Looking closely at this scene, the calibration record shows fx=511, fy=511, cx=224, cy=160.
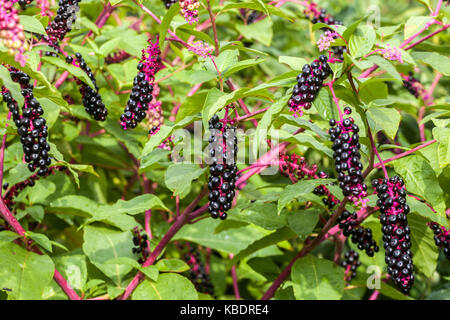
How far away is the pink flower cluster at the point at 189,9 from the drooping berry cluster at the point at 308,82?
20.7 inches

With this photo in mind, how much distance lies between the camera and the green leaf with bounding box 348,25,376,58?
161 cm

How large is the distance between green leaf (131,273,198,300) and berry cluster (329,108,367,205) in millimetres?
936

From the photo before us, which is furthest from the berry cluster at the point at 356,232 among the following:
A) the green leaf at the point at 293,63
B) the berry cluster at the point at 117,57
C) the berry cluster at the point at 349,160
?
the berry cluster at the point at 117,57

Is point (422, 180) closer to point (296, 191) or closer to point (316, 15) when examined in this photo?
point (296, 191)

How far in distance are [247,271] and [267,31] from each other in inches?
58.1

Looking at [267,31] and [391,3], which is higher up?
[391,3]

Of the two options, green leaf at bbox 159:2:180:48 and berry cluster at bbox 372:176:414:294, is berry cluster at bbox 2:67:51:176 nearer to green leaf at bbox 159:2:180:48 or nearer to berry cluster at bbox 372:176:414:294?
green leaf at bbox 159:2:180:48

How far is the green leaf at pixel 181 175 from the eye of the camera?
6.28ft

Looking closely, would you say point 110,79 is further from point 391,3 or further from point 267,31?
point 391,3

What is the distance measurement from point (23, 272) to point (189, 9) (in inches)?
48.4

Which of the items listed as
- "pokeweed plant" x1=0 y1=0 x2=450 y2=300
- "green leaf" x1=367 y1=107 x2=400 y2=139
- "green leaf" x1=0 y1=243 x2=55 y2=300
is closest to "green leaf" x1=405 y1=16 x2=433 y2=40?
"pokeweed plant" x1=0 y1=0 x2=450 y2=300
